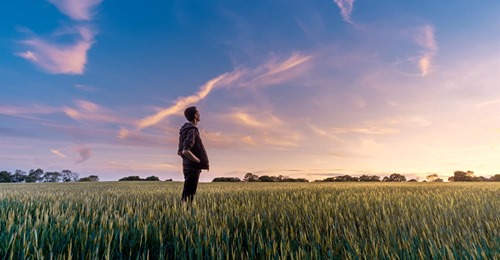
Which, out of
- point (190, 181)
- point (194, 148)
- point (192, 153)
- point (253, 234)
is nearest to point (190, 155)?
point (192, 153)

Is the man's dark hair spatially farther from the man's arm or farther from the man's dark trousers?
the man's dark trousers

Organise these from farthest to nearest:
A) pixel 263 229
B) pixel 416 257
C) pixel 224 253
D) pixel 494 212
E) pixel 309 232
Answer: pixel 494 212 → pixel 263 229 → pixel 309 232 → pixel 224 253 → pixel 416 257

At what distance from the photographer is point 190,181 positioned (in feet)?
20.9

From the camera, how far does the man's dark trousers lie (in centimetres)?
627

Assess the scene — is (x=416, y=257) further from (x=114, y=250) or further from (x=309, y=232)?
(x=114, y=250)

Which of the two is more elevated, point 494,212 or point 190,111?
point 190,111

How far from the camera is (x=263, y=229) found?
3.99 metres

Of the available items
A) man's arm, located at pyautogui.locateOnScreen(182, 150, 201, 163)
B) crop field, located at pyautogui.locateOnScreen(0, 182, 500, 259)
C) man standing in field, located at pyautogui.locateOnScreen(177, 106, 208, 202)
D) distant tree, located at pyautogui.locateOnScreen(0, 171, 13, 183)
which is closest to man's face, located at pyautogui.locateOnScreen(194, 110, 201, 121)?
man standing in field, located at pyautogui.locateOnScreen(177, 106, 208, 202)

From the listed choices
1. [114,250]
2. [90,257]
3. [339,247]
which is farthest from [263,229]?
[90,257]

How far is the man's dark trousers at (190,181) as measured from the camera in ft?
20.6

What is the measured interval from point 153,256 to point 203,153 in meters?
3.32

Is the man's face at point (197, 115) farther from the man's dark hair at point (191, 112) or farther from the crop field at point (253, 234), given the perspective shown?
the crop field at point (253, 234)

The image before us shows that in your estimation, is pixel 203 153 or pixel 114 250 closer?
pixel 114 250

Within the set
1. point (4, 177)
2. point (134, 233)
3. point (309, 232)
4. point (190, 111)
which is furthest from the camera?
point (4, 177)
